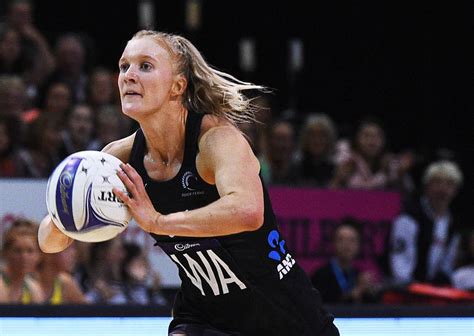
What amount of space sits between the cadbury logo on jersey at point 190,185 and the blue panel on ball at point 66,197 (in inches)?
17.3

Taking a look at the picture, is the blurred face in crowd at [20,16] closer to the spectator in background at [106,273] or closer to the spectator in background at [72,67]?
the spectator in background at [72,67]

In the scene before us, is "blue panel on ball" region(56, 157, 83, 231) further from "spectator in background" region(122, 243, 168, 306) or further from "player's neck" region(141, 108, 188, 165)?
"spectator in background" region(122, 243, 168, 306)

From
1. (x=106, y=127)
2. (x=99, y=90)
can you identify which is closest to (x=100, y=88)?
(x=99, y=90)

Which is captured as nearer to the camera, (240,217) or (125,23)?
(240,217)

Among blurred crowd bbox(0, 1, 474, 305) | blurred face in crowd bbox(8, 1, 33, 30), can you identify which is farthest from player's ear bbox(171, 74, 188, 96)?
blurred face in crowd bbox(8, 1, 33, 30)

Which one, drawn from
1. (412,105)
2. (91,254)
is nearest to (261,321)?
(91,254)

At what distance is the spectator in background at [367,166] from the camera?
28.6ft

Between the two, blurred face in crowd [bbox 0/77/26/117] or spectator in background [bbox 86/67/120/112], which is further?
spectator in background [bbox 86/67/120/112]

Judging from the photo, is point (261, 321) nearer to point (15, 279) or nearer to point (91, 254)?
point (15, 279)

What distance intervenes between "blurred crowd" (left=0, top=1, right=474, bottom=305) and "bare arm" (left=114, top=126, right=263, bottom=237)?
3.11 metres

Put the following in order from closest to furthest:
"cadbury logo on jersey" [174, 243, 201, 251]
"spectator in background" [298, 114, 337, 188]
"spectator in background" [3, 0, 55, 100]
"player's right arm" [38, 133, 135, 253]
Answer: "cadbury logo on jersey" [174, 243, 201, 251]
"player's right arm" [38, 133, 135, 253]
"spectator in background" [3, 0, 55, 100]
"spectator in background" [298, 114, 337, 188]

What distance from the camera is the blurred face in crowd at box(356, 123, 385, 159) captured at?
8.83 meters

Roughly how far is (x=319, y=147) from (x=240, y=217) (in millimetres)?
4904

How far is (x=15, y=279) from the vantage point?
6.67 m
